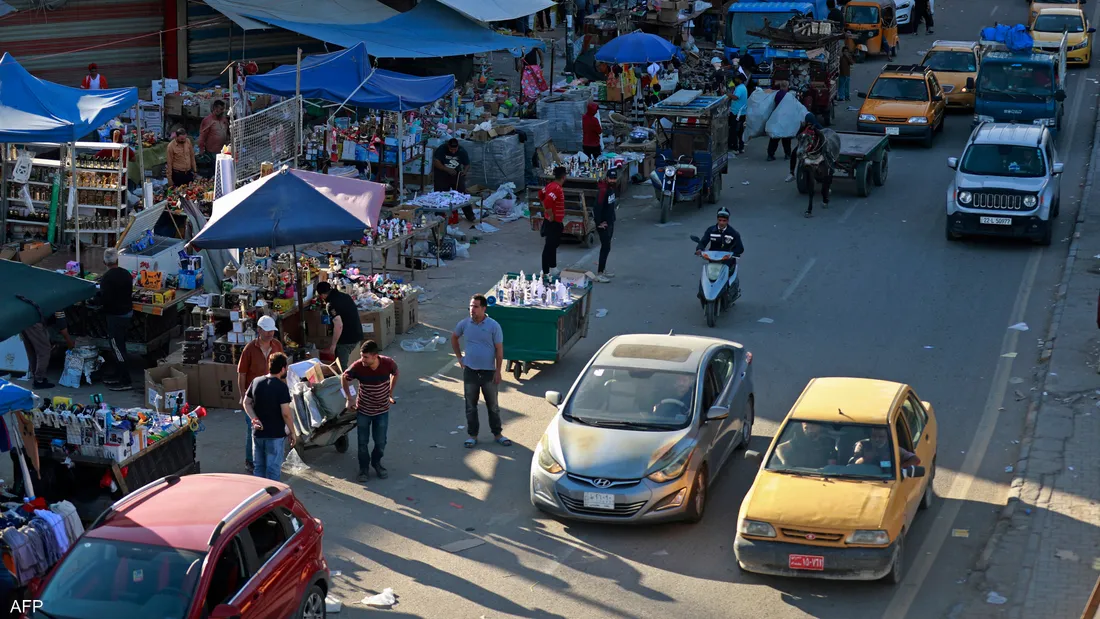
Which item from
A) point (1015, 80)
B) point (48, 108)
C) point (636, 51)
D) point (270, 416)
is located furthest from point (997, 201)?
point (48, 108)

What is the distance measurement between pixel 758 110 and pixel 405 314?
15.8 m

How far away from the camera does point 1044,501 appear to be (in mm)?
12812

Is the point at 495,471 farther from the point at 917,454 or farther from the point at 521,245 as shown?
the point at 521,245

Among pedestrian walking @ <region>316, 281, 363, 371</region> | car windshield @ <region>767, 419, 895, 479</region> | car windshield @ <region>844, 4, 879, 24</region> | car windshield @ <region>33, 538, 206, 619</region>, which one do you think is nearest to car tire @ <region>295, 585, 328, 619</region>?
car windshield @ <region>33, 538, 206, 619</region>

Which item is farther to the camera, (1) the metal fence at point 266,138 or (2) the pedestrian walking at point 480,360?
(1) the metal fence at point 266,138

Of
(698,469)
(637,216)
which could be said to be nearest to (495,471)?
(698,469)

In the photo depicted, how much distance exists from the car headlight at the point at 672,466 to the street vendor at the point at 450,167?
12.5 meters

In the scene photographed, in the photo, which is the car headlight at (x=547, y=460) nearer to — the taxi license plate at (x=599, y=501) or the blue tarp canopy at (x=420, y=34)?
the taxi license plate at (x=599, y=501)

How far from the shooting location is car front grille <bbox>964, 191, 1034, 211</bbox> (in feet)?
72.3

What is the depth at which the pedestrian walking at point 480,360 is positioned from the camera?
14159mm

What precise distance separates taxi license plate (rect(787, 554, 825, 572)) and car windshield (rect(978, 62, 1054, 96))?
21.1 m

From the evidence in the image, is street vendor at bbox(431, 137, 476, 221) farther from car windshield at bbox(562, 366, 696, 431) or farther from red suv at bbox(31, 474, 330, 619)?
red suv at bbox(31, 474, 330, 619)

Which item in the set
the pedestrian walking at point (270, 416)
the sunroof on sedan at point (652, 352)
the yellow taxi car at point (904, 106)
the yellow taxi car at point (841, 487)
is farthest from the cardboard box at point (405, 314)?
the yellow taxi car at point (904, 106)

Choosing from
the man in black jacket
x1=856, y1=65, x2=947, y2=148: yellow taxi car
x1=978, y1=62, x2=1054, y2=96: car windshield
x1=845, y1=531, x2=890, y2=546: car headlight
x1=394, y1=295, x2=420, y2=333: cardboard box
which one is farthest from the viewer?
x1=856, y1=65, x2=947, y2=148: yellow taxi car
